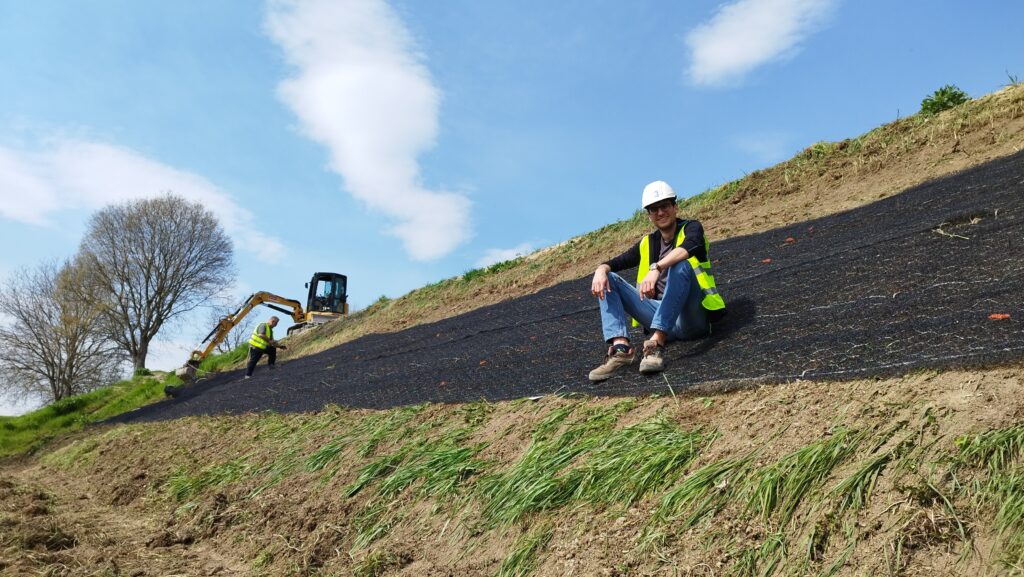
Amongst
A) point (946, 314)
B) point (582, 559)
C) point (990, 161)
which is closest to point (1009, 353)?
point (946, 314)

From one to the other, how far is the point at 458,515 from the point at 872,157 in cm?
1052

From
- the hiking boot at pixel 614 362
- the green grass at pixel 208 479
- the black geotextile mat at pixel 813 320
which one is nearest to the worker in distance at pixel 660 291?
the hiking boot at pixel 614 362

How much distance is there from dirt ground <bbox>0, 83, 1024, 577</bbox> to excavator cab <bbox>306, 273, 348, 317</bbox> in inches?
608

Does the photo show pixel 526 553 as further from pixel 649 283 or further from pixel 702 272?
pixel 702 272

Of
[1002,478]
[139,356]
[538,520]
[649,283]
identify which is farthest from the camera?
[139,356]

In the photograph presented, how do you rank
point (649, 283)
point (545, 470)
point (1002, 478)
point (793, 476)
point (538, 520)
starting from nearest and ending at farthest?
point (1002, 478)
point (793, 476)
point (538, 520)
point (545, 470)
point (649, 283)

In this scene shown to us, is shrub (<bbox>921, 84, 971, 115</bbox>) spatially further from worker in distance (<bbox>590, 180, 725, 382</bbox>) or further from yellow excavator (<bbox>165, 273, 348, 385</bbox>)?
yellow excavator (<bbox>165, 273, 348, 385</bbox>)

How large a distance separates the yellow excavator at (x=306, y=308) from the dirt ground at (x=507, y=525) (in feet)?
48.8

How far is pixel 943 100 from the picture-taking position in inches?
468

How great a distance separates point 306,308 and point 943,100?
20.2 meters

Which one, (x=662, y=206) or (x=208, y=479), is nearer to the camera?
(x=662, y=206)

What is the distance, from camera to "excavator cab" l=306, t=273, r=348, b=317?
23.6m

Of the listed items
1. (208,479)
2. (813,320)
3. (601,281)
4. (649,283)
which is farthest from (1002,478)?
(208,479)

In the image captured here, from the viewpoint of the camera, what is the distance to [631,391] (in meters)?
4.29
